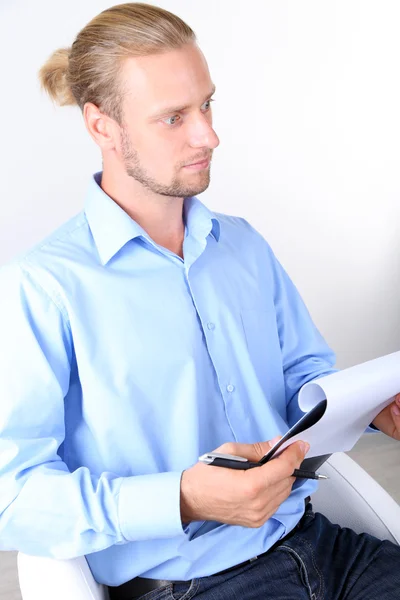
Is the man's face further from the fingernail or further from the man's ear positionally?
the fingernail

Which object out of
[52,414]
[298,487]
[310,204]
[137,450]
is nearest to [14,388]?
[52,414]

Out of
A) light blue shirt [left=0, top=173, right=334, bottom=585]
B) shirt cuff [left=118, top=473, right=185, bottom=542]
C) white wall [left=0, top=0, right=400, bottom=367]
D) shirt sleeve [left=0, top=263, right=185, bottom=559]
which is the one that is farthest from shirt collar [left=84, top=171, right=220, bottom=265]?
white wall [left=0, top=0, right=400, bottom=367]

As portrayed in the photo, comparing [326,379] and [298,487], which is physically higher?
[326,379]

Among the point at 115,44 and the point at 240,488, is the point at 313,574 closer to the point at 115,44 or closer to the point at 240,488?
the point at 240,488

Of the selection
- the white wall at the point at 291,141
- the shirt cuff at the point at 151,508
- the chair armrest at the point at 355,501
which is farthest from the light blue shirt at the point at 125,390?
the white wall at the point at 291,141

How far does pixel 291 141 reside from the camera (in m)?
2.41

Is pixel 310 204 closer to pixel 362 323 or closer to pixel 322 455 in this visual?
pixel 362 323

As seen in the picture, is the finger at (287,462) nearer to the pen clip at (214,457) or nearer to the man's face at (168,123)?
the pen clip at (214,457)

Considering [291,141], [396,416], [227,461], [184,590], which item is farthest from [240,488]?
[291,141]

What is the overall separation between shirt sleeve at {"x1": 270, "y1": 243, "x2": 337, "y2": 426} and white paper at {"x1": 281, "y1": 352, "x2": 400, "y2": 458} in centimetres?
26

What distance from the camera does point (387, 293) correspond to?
9.04ft

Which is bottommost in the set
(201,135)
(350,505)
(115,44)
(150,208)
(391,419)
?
(350,505)

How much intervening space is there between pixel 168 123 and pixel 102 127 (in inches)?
5.3

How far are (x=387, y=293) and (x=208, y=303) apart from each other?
1.53m
